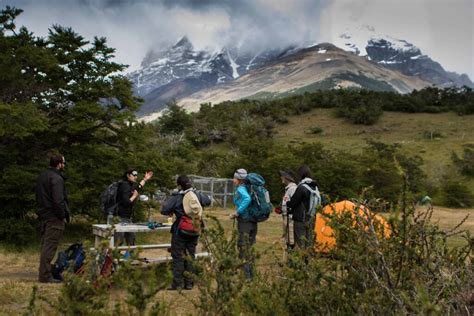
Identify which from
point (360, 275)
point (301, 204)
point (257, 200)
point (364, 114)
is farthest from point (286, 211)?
point (364, 114)

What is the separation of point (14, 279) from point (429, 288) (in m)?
5.98

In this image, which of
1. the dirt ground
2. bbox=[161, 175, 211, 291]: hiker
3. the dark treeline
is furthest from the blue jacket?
the dark treeline

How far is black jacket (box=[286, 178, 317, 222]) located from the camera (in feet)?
24.0

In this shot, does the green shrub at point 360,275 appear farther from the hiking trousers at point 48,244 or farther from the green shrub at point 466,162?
the green shrub at point 466,162

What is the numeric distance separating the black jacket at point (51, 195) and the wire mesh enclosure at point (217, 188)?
17529 mm

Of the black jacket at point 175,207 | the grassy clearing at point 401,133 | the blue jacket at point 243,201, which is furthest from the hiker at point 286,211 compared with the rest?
the grassy clearing at point 401,133

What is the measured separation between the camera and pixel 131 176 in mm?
8273

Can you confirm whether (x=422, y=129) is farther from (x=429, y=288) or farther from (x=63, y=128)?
(x=429, y=288)

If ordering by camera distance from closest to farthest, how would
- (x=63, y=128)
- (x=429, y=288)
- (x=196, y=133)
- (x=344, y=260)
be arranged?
(x=429, y=288) < (x=344, y=260) < (x=63, y=128) < (x=196, y=133)

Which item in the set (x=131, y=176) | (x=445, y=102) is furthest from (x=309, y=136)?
(x=131, y=176)

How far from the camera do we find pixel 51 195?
684 cm

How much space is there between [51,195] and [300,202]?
138 inches

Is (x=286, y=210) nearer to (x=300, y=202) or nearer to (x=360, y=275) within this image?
(x=300, y=202)

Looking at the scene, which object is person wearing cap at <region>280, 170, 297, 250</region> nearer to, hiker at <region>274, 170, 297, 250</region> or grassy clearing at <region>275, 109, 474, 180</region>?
hiker at <region>274, 170, 297, 250</region>
